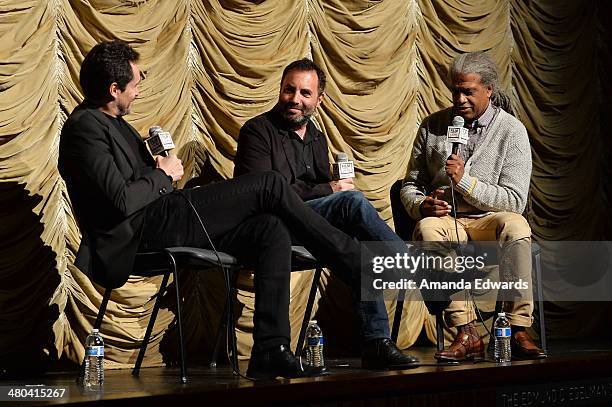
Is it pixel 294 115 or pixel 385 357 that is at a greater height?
pixel 294 115

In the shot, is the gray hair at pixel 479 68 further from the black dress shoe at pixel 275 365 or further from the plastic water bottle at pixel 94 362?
the plastic water bottle at pixel 94 362

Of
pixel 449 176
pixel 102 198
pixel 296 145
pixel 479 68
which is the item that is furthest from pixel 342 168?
pixel 102 198

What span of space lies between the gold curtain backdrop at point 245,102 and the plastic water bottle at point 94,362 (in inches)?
35.3

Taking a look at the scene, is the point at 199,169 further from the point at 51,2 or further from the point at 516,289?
the point at 516,289

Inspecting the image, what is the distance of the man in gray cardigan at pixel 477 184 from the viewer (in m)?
3.69

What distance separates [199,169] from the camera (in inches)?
180

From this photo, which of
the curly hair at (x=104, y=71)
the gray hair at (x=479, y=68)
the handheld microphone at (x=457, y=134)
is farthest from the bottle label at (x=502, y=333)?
the curly hair at (x=104, y=71)

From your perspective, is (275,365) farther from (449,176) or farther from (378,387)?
(449,176)

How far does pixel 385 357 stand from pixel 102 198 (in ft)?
3.53

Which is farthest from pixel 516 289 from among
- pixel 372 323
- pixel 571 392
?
pixel 372 323

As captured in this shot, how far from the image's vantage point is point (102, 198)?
10.3 feet

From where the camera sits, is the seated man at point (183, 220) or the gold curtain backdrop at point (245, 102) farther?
the gold curtain backdrop at point (245, 102)

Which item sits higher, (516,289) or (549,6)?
(549,6)

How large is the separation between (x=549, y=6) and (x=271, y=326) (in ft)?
12.9
